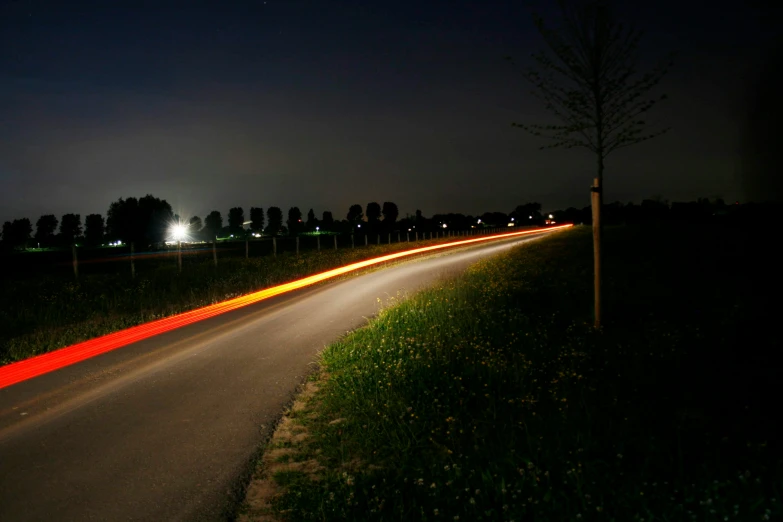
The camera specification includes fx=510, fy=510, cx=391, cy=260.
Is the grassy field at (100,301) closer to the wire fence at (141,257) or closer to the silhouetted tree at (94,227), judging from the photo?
the wire fence at (141,257)

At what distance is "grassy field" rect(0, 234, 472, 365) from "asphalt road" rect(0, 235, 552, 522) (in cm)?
266

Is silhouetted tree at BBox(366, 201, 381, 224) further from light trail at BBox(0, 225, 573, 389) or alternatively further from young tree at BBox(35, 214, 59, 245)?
light trail at BBox(0, 225, 573, 389)

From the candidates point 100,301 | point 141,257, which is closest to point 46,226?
point 141,257

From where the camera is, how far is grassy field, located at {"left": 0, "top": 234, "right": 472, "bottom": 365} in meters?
12.0

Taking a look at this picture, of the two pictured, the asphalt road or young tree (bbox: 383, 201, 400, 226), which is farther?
young tree (bbox: 383, 201, 400, 226)

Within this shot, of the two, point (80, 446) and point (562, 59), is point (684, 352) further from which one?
point (80, 446)

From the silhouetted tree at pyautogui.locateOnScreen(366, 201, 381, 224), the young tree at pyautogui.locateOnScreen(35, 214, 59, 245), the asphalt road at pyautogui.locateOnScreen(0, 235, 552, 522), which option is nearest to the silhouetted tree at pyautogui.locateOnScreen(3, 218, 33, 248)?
the young tree at pyautogui.locateOnScreen(35, 214, 59, 245)

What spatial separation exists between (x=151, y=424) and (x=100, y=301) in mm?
11389

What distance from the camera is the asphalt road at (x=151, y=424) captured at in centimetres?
449

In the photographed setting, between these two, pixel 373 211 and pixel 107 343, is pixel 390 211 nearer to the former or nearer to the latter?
pixel 373 211

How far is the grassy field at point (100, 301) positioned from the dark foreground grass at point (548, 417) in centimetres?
706

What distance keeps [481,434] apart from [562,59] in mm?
6649

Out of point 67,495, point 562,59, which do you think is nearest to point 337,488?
point 67,495

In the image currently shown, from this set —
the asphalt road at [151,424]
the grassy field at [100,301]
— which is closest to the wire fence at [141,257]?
the grassy field at [100,301]
